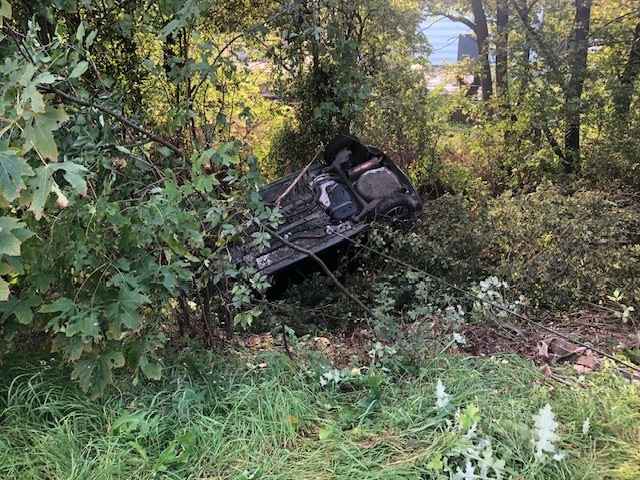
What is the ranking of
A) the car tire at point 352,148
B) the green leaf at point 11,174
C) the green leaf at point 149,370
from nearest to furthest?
the green leaf at point 11,174
the green leaf at point 149,370
the car tire at point 352,148

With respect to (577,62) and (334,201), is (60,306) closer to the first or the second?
(334,201)

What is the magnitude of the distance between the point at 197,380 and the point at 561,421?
68.8 inches

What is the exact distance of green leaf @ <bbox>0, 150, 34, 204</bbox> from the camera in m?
1.50

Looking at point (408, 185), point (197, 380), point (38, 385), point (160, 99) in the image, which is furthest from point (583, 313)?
point (160, 99)

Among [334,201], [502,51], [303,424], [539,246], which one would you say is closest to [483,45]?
[502,51]

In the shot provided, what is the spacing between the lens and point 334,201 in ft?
17.6

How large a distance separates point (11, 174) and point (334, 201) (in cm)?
403

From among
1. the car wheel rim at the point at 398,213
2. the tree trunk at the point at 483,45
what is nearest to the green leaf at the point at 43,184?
the car wheel rim at the point at 398,213

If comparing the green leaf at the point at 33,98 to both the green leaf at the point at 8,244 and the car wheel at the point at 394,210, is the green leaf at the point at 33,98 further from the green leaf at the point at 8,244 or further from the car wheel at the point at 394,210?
the car wheel at the point at 394,210

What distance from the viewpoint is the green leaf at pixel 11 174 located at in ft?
4.91

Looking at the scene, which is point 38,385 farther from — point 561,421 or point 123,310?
point 561,421

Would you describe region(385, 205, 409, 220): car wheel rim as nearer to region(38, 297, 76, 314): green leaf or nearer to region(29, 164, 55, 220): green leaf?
region(38, 297, 76, 314): green leaf

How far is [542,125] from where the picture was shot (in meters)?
6.88

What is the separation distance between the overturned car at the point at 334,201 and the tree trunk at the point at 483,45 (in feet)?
11.2
